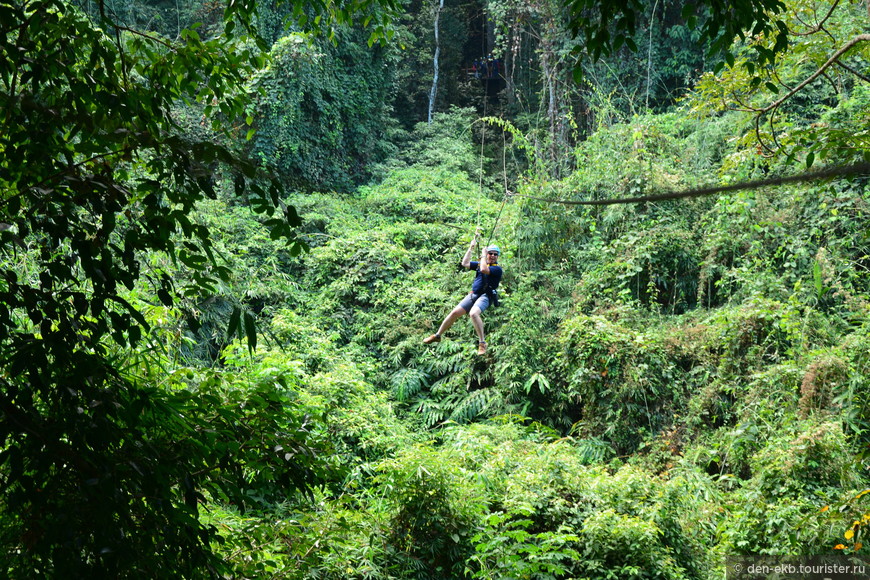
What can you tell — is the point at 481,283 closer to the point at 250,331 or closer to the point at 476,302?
the point at 476,302

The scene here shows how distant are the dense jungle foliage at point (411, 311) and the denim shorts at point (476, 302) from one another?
113 centimetres

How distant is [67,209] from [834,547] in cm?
480

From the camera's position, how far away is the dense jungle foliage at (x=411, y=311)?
1778 millimetres

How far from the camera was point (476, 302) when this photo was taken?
8.10m

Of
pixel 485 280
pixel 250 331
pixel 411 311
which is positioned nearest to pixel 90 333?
pixel 250 331

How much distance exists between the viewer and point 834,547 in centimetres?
460

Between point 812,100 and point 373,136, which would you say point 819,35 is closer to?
point 812,100

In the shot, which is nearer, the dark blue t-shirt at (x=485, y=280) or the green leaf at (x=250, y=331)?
the green leaf at (x=250, y=331)

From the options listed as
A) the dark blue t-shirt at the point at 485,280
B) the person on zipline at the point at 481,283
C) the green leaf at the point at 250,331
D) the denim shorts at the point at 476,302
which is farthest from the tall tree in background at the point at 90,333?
the denim shorts at the point at 476,302

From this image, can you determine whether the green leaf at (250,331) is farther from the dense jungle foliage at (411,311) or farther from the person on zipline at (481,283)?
the person on zipline at (481,283)

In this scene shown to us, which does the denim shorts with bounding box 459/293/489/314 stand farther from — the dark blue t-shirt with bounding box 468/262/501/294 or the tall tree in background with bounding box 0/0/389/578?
the tall tree in background with bounding box 0/0/389/578

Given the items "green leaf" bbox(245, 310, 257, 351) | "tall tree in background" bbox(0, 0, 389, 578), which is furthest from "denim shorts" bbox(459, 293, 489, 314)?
"green leaf" bbox(245, 310, 257, 351)

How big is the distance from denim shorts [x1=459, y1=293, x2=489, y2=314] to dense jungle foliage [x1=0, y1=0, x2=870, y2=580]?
113cm

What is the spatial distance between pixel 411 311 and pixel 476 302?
2177 mm
